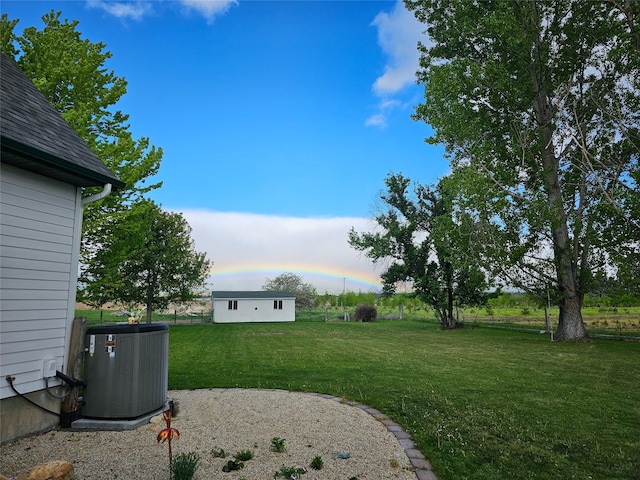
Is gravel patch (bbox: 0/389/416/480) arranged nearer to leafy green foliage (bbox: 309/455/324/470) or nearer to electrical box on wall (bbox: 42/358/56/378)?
leafy green foliage (bbox: 309/455/324/470)

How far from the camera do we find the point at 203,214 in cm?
2941

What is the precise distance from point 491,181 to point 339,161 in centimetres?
696

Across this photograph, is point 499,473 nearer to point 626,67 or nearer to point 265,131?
point 265,131

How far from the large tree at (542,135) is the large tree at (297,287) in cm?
4046

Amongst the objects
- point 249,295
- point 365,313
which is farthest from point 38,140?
point 249,295

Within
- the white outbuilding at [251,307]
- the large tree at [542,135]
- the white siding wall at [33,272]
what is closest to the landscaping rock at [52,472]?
the white siding wall at [33,272]

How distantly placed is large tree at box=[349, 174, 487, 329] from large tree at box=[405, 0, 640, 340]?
8.23 meters

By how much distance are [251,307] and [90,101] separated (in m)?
27.4

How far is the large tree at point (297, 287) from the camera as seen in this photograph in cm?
5609

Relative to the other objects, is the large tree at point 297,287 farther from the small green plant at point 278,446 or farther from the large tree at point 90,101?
the small green plant at point 278,446

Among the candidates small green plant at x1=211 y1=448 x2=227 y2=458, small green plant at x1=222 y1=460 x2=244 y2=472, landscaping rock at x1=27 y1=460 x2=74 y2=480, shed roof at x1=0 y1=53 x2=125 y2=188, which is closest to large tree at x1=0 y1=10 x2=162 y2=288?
shed roof at x1=0 y1=53 x2=125 y2=188

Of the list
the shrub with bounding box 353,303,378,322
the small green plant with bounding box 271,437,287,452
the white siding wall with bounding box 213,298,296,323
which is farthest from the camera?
the shrub with bounding box 353,303,378,322

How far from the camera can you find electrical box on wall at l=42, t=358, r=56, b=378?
4788 mm

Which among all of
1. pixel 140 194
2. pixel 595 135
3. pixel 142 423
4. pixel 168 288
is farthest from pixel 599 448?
pixel 168 288
